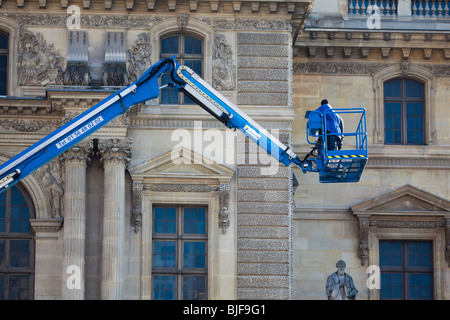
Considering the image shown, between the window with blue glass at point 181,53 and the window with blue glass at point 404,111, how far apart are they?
685cm

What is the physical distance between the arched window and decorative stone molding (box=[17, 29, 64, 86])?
0.47 m

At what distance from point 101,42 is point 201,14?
9.34 ft

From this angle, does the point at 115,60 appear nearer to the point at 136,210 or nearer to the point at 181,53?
the point at 181,53

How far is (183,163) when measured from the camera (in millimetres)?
32656

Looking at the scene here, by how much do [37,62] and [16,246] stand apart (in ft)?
16.4

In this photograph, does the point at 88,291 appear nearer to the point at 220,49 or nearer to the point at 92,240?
the point at 92,240

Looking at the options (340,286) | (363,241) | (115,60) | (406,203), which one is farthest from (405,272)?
(115,60)

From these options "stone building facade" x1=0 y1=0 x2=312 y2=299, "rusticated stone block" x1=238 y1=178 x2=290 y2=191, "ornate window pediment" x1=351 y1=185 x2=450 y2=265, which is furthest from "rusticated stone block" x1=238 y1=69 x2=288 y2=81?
"ornate window pediment" x1=351 y1=185 x2=450 y2=265

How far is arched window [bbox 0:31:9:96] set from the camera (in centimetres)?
3319

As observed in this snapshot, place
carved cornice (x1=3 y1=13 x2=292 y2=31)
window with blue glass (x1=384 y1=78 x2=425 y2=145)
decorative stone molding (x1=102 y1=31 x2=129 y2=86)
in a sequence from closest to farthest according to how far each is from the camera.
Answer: decorative stone molding (x1=102 y1=31 x2=129 y2=86)
carved cornice (x1=3 y1=13 x2=292 y2=31)
window with blue glass (x1=384 y1=78 x2=425 y2=145)

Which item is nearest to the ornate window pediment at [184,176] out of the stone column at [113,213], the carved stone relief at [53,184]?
the stone column at [113,213]

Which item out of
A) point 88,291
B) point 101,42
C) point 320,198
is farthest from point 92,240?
point 320,198

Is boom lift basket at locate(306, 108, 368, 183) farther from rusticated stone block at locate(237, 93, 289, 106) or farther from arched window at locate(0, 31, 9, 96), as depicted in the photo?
arched window at locate(0, 31, 9, 96)

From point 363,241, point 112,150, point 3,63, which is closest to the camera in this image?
point 112,150
